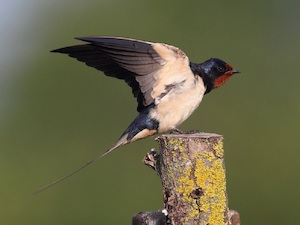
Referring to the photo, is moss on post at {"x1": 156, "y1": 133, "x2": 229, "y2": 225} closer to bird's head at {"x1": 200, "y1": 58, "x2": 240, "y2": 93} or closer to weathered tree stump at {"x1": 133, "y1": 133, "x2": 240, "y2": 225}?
weathered tree stump at {"x1": 133, "y1": 133, "x2": 240, "y2": 225}

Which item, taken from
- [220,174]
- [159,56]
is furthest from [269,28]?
[220,174]

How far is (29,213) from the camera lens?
732 centimetres

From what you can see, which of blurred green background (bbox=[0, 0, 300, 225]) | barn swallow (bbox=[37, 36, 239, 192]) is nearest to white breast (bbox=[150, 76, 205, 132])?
barn swallow (bbox=[37, 36, 239, 192])

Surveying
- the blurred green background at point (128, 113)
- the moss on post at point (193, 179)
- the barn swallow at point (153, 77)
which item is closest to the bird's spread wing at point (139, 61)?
the barn swallow at point (153, 77)

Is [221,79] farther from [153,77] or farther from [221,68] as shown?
[153,77]

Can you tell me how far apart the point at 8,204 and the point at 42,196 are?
23cm

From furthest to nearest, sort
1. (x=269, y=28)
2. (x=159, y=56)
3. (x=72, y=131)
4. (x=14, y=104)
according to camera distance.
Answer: (x=269, y=28)
(x=14, y=104)
(x=72, y=131)
(x=159, y=56)

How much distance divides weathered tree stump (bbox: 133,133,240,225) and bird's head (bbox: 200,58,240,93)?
3.44 feet

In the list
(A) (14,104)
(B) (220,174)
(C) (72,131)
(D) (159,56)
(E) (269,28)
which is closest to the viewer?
(B) (220,174)

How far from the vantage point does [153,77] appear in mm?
4539

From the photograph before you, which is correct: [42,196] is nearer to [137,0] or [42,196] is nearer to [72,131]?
[72,131]

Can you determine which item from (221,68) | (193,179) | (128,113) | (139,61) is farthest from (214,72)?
(128,113)

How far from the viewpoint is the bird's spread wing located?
4.38m

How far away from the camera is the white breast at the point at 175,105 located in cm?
460
